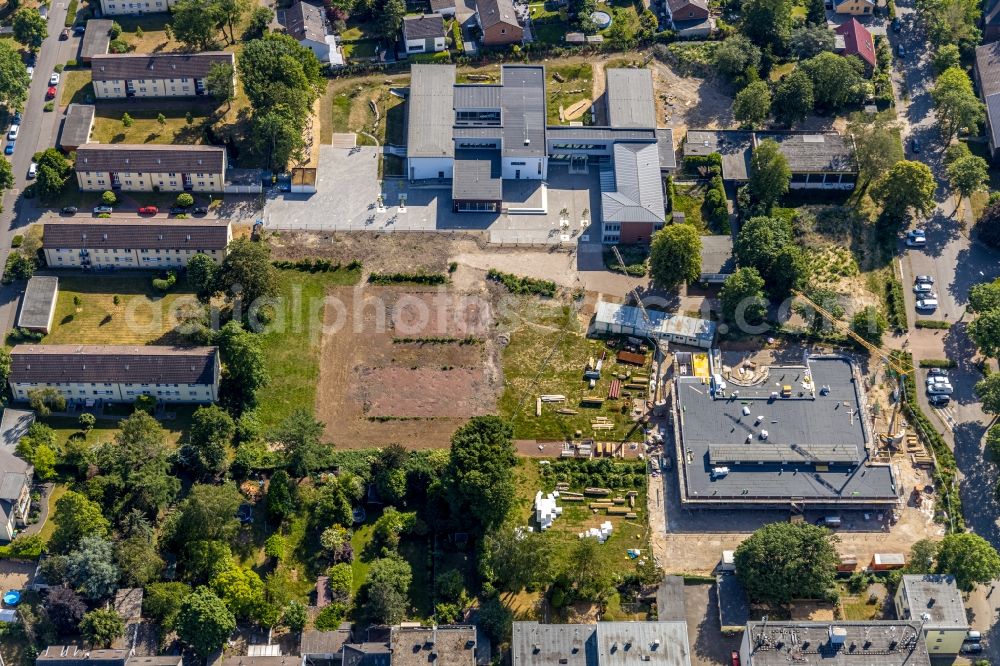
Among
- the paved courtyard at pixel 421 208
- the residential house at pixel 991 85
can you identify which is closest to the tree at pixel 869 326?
the paved courtyard at pixel 421 208

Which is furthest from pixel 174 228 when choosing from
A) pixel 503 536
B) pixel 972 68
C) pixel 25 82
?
pixel 972 68

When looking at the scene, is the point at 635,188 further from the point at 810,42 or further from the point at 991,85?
the point at 991,85

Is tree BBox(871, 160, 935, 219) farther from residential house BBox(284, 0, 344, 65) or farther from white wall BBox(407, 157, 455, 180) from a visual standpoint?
residential house BBox(284, 0, 344, 65)


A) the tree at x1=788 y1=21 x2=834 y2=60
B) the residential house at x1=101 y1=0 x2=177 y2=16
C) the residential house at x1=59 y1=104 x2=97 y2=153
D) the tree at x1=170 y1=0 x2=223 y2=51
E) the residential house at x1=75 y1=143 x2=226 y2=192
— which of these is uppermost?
the residential house at x1=101 y1=0 x2=177 y2=16

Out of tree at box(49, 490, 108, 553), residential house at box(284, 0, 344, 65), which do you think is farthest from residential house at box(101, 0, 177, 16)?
tree at box(49, 490, 108, 553)

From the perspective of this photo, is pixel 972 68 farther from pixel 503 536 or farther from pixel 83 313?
pixel 83 313

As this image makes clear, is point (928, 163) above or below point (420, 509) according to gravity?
above
